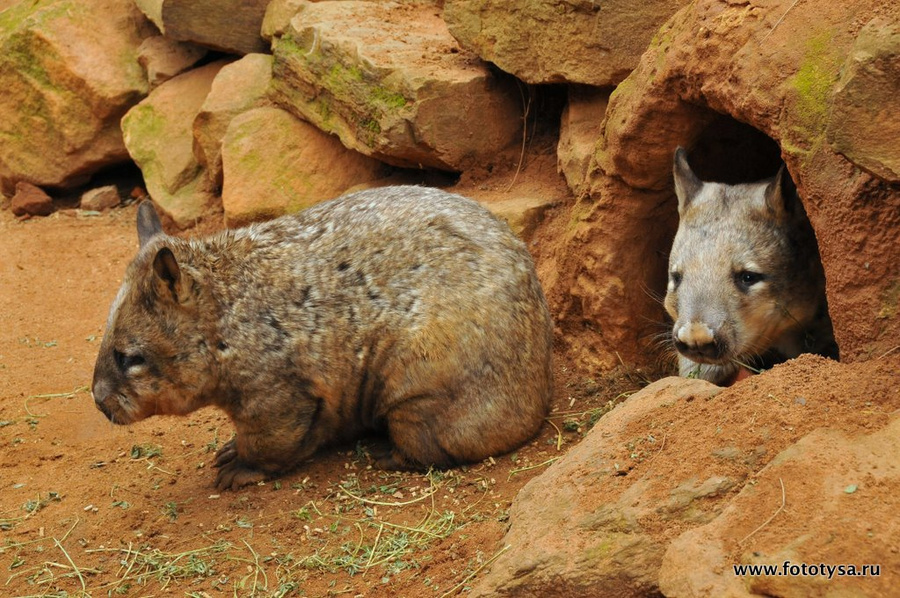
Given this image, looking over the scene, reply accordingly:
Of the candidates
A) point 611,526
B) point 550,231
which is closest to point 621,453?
point 611,526

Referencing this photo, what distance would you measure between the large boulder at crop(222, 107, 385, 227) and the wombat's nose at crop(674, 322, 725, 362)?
3.79 meters

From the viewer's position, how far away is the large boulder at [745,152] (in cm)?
388

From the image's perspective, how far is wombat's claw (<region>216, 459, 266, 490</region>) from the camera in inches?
Answer: 221

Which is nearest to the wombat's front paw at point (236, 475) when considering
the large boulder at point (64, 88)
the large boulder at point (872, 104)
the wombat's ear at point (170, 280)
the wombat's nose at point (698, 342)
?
the wombat's ear at point (170, 280)

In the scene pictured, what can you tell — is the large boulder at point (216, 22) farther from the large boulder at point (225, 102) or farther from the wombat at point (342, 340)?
the wombat at point (342, 340)

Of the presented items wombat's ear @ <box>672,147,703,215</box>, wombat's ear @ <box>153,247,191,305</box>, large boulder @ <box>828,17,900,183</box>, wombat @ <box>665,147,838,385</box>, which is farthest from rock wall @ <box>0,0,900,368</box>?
wombat's ear @ <box>153,247,191,305</box>

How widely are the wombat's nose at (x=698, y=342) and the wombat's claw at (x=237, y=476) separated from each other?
7.56ft

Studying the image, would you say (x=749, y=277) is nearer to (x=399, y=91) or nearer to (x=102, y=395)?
(x=399, y=91)

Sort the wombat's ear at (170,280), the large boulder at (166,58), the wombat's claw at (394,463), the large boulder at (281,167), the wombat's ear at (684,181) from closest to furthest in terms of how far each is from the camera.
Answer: the wombat's ear at (170,280) < the wombat's ear at (684,181) < the wombat's claw at (394,463) < the large boulder at (281,167) < the large boulder at (166,58)

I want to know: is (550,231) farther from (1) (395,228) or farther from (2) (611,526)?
(2) (611,526)

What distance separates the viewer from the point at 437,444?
18.0 ft

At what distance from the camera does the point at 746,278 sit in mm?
→ 5367

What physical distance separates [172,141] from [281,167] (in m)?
1.74

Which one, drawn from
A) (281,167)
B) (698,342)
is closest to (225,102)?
(281,167)
